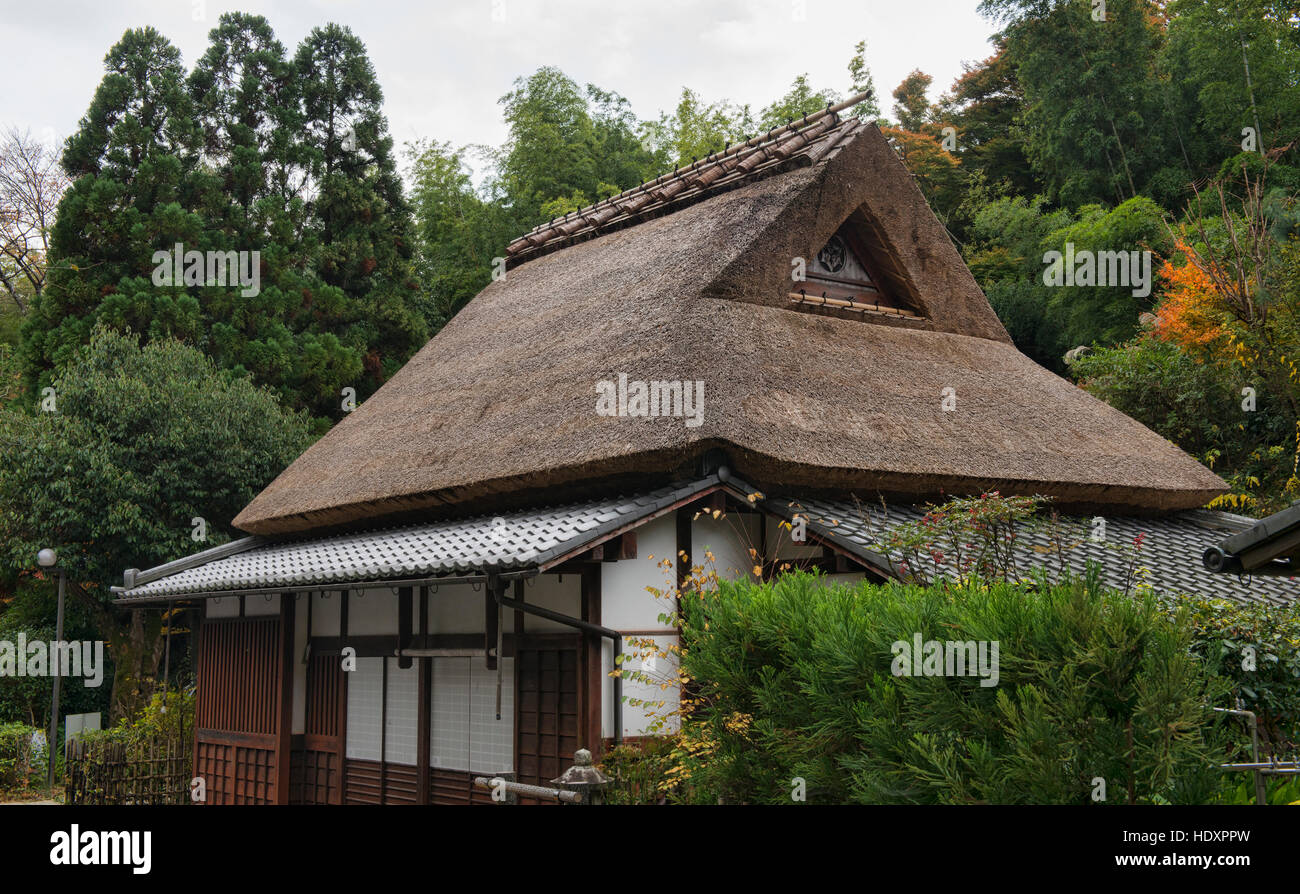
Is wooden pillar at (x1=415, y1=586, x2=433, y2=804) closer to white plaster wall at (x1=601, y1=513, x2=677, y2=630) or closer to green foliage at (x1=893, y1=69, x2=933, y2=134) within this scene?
white plaster wall at (x1=601, y1=513, x2=677, y2=630)

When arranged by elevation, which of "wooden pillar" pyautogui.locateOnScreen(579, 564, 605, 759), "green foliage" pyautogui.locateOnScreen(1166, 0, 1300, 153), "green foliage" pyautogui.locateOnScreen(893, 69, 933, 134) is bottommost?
"wooden pillar" pyautogui.locateOnScreen(579, 564, 605, 759)

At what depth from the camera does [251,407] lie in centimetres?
1941

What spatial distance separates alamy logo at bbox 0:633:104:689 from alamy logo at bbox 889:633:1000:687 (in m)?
18.5

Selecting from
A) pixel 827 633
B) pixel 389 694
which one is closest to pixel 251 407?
pixel 389 694

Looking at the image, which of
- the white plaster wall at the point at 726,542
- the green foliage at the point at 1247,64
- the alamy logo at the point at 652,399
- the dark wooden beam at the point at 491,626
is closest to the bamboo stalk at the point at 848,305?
the alamy logo at the point at 652,399

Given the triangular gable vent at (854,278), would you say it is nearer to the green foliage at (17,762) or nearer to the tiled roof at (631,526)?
the tiled roof at (631,526)

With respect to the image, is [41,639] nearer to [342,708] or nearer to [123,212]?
[123,212]

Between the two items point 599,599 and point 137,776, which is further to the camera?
point 137,776

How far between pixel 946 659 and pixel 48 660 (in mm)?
→ 20179

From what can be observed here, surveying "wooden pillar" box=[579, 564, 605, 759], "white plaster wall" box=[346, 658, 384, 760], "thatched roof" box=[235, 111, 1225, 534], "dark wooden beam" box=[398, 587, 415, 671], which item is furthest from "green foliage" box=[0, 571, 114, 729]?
"wooden pillar" box=[579, 564, 605, 759]

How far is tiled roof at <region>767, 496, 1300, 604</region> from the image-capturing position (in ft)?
28.9

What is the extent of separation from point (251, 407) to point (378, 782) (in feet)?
33.2

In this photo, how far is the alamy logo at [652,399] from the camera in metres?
9.22

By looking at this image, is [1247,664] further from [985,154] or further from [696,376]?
[985,154]
